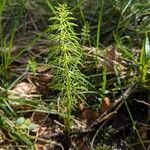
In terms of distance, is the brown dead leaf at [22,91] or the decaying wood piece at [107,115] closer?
the decaying wood piece at [107,115]

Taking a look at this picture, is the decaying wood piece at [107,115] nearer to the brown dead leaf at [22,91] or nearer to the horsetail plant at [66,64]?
the horsetail plant at [66,64]

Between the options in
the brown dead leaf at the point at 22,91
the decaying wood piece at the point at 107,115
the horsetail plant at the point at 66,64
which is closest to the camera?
the horsetail plant at the point at 66,64

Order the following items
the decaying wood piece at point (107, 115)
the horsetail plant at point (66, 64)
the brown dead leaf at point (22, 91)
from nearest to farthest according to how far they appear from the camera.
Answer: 1. the horsetail plant at point (66, 64)
2. the decaying wood piece at point (107, 115)
3. the brown dead leaf at point (22, 91)

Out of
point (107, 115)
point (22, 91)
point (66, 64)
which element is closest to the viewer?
point (66, 64)

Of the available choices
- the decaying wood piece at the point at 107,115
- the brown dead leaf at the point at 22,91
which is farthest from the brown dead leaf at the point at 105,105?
the brown dead leaf at the point at 22,91

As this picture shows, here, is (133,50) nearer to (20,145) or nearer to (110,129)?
(110,129)

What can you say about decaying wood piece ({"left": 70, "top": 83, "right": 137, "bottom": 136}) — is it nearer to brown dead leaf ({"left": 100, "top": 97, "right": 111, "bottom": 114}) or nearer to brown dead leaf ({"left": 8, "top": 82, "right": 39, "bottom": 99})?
brown dead leaf ({"left": 100, "top": 97, "right": 111, "bottom": 114})

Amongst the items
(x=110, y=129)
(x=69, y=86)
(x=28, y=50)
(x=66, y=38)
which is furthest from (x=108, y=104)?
(x=28, y=50)

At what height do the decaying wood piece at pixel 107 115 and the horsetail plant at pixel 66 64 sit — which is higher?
the horsetail plant at pixel 66 64

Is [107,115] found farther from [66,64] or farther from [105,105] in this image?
[66,64]

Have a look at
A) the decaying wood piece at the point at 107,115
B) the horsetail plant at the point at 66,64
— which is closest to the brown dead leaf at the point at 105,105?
the decaying wood piece at the point at 107,115

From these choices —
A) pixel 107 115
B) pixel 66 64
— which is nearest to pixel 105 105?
pixel 107 115
